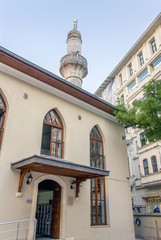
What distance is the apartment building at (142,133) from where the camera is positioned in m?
17.8

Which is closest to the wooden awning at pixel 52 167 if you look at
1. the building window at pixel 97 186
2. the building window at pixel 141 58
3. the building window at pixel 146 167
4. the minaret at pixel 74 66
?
the building window at pixel 97 186

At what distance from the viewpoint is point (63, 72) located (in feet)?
60.2

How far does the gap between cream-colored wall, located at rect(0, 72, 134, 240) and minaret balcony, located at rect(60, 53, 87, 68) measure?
325 inches

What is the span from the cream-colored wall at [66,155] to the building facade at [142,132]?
803 centimetres

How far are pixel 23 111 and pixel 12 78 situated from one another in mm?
1353

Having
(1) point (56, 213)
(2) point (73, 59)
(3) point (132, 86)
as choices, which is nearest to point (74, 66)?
(2) point (73, 59)

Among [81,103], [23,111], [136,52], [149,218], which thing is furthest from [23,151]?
[136,52]

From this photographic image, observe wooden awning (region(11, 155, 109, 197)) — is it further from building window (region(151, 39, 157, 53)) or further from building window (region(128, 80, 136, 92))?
building window (region(128, 80, 136, 92))

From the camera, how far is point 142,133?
19.1 metres

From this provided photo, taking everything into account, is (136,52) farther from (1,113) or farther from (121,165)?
(1,113)

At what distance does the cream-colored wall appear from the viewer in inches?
264

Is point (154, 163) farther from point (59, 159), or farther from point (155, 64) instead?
point (59, 159)

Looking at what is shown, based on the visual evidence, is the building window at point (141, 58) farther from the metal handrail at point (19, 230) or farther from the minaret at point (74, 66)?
the metal handrail at point (19, 230)

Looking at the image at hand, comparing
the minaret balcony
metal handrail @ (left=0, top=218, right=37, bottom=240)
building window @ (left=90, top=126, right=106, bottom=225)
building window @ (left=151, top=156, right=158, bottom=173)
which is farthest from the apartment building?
metal handrail @ (left=0, top=218, right=37, bottom=240)
